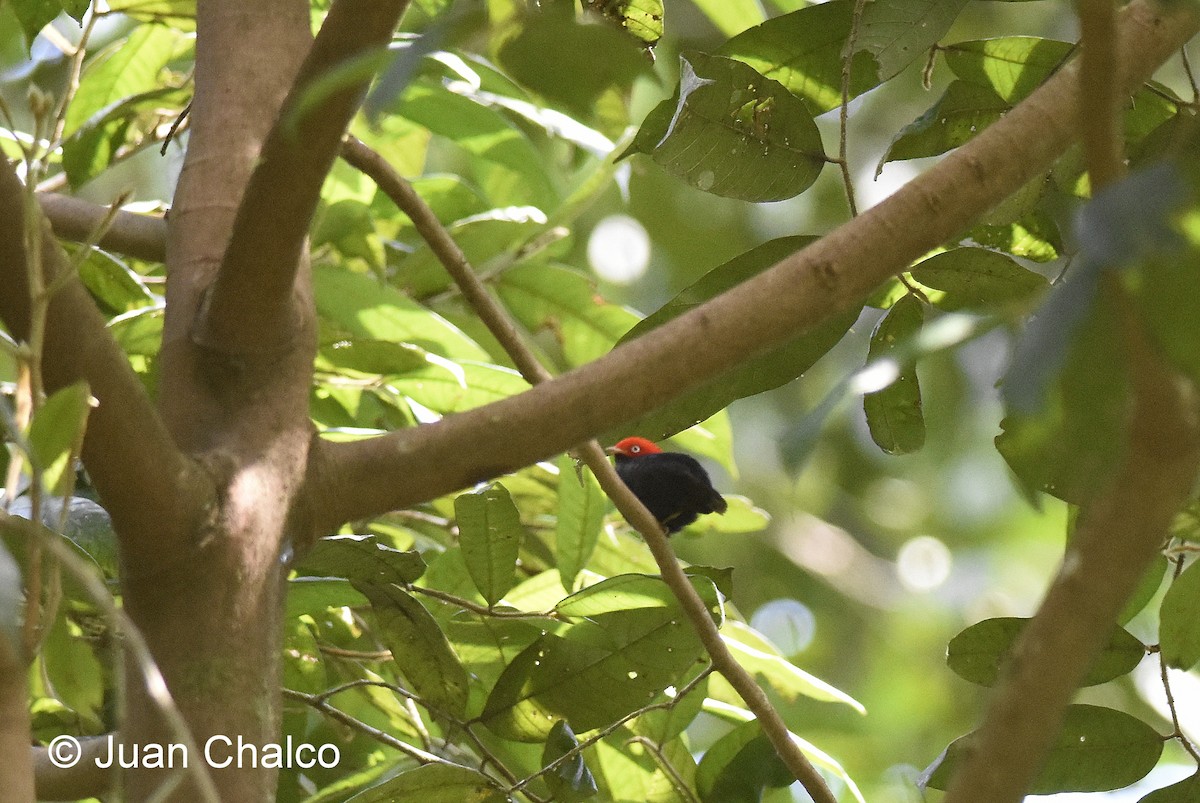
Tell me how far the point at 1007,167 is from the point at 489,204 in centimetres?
168

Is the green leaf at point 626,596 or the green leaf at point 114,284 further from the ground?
the green leaf at point 114,284

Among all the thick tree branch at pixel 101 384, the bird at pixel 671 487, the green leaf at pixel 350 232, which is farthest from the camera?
the bird at pixel 671 487

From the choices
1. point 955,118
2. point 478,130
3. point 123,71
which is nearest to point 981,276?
point 955,118

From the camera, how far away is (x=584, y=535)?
6.39 ft

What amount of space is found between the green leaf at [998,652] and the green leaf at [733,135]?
0.61 meters

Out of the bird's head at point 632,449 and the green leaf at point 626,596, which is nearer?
the green leaf at point 626,596

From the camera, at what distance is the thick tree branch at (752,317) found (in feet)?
3.51

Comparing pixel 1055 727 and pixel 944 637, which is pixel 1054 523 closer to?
pixel 944 637

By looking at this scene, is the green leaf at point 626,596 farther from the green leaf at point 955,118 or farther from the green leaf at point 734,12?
the green leaf at point 734,12

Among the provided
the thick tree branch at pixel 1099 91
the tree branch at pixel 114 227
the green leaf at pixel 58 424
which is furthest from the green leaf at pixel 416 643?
the thick tree branch at pixel 1099 91

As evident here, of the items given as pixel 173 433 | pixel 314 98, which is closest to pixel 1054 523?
pixel 173 433

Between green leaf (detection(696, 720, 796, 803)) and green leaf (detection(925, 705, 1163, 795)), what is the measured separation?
0.29m

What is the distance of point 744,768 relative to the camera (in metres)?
1.82

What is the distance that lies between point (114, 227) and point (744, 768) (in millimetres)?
1157
